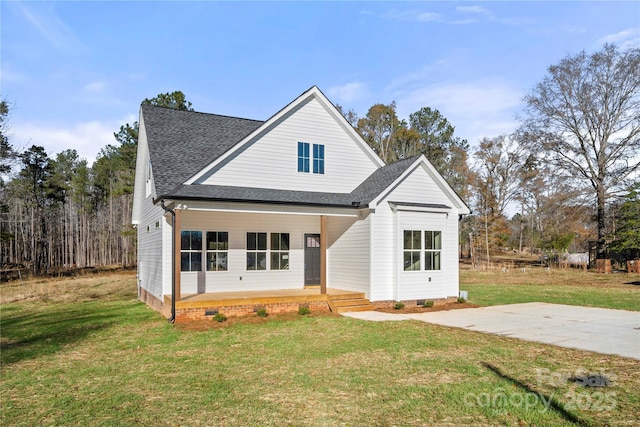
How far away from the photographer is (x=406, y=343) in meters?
8.73

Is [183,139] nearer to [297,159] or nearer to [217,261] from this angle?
[297,159]

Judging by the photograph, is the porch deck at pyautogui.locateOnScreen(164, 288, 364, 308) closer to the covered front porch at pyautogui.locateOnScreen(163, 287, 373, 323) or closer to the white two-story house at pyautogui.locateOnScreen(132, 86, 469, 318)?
the covered front porch at pyautogui.locateOnScreen(163, 287, 373, 323)

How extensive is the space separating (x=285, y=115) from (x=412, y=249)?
614 cm

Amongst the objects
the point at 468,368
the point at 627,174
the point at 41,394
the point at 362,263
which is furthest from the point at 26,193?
the point at 627,174

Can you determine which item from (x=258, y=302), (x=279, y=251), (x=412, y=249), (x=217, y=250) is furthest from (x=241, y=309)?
(x=412, y=249)

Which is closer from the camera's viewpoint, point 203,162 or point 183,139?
point 203,162

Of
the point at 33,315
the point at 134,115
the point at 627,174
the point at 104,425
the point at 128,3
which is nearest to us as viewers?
the point at 104,425

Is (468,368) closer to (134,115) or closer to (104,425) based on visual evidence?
A: (104,425)

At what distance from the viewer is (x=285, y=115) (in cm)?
1459

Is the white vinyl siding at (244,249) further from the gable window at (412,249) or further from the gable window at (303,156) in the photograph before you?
the gable window at (412,249)

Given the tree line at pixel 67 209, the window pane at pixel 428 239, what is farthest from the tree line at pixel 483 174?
the window pane at pixel 428 239

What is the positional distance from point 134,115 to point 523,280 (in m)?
29.4

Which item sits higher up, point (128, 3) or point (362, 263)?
point (128, 3)

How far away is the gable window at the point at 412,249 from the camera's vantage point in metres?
14.0
